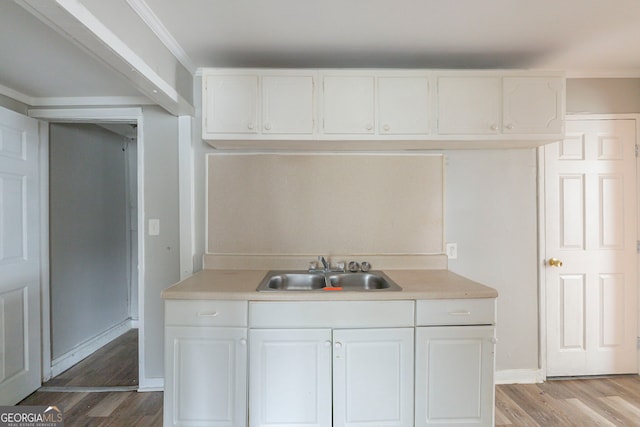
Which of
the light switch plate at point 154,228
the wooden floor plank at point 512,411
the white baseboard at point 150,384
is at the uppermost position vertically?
the light switch plate at point 154,228

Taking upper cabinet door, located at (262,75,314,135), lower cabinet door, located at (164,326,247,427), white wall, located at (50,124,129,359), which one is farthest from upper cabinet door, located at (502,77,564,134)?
white wall, located at (50,124,129,359)

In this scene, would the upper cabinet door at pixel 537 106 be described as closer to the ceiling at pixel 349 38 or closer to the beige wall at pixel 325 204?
the ceiling at pixel 349 38

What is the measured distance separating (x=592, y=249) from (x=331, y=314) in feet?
7.09

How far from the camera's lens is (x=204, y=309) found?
1.80 meters

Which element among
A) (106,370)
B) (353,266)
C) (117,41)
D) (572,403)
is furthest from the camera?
(106,370)

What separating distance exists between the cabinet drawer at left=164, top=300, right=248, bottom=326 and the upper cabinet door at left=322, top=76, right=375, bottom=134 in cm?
116

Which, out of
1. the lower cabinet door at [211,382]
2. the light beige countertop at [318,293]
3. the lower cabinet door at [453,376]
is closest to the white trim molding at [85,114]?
the light beige countertop at [318,293]

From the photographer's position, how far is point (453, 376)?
1822 millimetres

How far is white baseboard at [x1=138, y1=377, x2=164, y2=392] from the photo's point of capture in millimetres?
2451

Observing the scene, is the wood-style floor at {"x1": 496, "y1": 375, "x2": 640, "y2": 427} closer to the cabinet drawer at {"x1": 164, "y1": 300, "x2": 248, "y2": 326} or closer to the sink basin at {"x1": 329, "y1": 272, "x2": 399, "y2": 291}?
the sink basin at {"x1": 329, "y1": 272, "x2": 399, "y2": 291}

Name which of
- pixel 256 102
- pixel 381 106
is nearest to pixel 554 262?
pixel 381 106

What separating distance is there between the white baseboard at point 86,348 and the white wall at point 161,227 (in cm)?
86

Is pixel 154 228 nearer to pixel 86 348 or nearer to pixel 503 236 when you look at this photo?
pixel 86 348

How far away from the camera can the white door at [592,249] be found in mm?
2586
